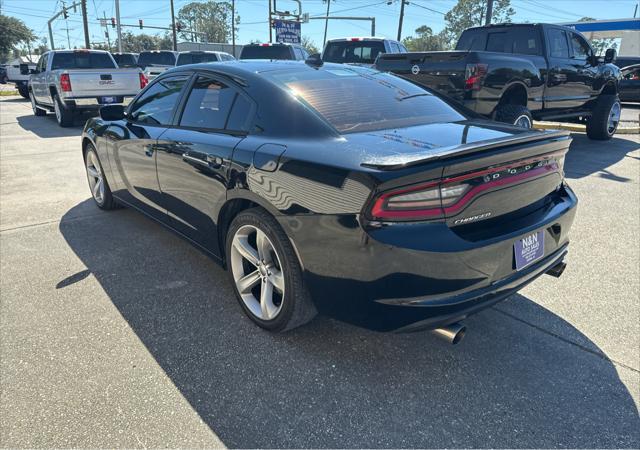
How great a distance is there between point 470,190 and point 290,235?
90cm

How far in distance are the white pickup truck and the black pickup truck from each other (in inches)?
285

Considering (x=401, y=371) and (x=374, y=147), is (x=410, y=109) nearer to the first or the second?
(x=374, y=147)

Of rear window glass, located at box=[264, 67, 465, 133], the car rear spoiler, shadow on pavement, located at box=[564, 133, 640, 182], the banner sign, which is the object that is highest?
the banner sign

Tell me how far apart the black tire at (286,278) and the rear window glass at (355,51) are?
10215mm

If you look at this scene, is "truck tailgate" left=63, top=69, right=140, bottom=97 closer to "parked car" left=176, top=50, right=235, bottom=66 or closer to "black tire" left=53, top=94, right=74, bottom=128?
"black tire" left=53, top=94, right=74, bottom=128

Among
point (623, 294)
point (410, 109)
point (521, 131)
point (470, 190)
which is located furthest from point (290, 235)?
point (623, 294)

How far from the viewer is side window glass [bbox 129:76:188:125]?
11.8 ft

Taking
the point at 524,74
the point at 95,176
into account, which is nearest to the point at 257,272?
the point at 95,176

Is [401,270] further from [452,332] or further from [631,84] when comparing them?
[631,84]

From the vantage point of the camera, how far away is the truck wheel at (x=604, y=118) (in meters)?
8.94

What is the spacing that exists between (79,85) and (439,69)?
9.01 meters

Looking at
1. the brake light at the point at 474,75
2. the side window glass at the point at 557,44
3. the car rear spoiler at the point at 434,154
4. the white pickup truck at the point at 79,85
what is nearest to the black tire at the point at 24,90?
the white pickup truck at the point at 79,85

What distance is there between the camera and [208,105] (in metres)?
3.22

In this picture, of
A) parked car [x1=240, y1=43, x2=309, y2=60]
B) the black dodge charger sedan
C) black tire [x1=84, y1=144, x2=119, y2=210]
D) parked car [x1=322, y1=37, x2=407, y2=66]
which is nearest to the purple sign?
the black dodge charger sedan
